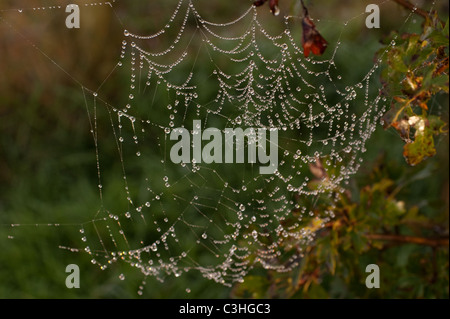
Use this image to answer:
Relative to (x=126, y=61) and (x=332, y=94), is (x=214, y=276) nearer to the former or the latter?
(x=332, y=94)

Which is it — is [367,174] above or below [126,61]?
below

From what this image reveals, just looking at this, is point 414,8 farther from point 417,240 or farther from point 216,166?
point 216,166

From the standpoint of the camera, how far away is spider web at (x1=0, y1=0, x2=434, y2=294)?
2.54 metres

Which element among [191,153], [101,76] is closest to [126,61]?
[101,76]

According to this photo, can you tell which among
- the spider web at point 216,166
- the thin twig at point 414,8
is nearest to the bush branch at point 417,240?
the spider web at point 216,166

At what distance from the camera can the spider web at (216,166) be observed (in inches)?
99.9

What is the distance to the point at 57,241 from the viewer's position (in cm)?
305

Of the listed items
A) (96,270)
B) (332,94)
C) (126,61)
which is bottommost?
(96,270)

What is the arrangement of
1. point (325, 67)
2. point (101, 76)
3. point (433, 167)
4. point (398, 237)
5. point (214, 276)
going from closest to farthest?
point (398, 237)
point (433, 167)
point (214, 276)
point (325, 67)
point (101, 76)

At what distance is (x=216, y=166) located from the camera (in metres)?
3.27

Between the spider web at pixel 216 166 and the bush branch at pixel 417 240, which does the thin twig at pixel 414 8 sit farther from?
the bush branch at pixel 417 240

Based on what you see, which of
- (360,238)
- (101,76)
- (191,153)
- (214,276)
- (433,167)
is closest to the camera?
(360,238)

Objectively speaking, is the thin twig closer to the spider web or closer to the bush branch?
the spider web

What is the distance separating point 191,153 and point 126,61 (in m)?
1.36
